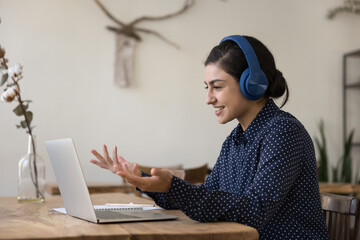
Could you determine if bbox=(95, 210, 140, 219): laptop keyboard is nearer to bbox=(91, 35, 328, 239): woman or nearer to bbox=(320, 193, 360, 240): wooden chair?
bbox=(91, 35, 328, 239): woman

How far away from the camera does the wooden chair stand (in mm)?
1385

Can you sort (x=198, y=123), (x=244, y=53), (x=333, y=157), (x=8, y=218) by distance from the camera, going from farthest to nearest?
(x=333, y=157)
(x=198, y=123)
(x=244, y=53)
(x=8, y=218)

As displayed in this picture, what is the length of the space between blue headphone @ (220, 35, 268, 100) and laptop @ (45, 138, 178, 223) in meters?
0.43

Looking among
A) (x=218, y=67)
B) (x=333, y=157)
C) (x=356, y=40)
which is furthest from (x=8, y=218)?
(x=356, y=40)

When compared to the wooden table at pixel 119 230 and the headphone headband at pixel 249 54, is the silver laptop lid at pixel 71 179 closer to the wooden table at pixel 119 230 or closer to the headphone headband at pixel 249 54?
the wooden table at pixel 119 230

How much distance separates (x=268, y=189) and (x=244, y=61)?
1.42 ft

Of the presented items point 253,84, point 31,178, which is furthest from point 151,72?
point 253,84

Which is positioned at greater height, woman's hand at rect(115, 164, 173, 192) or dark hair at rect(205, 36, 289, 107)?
dark hair at rect(205, 36, 289, 107)

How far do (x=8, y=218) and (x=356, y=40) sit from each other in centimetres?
417

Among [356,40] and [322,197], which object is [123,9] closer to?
[356,40]

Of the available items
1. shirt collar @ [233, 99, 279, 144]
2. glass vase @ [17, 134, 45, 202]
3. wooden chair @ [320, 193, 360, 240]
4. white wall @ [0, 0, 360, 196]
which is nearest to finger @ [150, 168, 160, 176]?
shirt collar @ [233, 99, 279, 144]

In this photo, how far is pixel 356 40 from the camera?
15.7 feet

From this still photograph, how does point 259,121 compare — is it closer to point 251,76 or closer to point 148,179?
point 251,76

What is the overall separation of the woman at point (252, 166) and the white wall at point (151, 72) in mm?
2421
